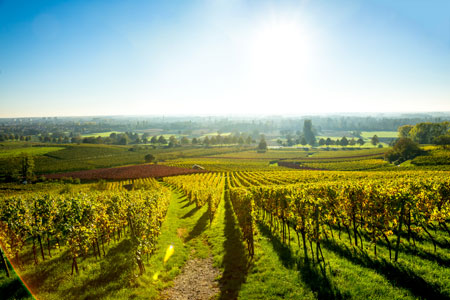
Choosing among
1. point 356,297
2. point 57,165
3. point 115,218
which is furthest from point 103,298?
point 57,165

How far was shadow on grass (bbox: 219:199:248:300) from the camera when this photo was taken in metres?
9.74

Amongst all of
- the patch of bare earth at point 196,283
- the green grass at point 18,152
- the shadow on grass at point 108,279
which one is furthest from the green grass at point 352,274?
the green grass at point 18,152

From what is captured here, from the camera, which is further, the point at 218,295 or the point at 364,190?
the point at 364,190

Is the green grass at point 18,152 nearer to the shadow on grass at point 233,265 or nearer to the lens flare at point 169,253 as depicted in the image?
the lens flare at point 169,253

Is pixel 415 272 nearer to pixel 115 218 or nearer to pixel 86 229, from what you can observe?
pixel 86 229

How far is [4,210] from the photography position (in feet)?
39.5

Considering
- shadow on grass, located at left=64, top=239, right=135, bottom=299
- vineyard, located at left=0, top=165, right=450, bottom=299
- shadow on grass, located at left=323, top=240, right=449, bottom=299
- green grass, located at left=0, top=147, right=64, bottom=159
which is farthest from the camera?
green grass, located at left=0, top=147, right=64, bottom=159

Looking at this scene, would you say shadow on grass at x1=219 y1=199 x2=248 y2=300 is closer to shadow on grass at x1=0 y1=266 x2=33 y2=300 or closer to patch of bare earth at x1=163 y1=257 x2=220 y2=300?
patch of bare earth at x1=163 y1=257 x2=220 y2=300

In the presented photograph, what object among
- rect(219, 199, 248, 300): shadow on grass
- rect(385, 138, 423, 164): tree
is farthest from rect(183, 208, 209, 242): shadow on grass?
rect(385, 138, 423, 164): tree

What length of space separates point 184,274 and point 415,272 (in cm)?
1132

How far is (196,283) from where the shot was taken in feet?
35.5

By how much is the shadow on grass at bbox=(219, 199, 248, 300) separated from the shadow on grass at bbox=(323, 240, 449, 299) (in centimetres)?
554

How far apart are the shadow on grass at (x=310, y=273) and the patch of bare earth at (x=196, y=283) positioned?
13.5 ft

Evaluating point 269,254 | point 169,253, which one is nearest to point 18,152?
point 169,253
